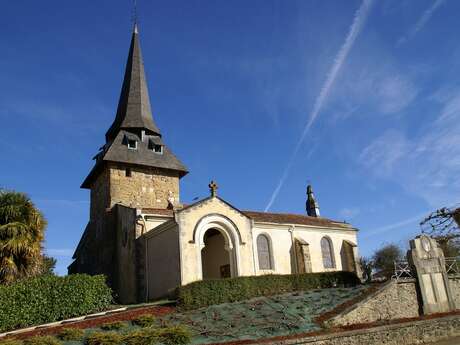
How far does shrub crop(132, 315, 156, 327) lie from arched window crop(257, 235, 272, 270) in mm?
12286

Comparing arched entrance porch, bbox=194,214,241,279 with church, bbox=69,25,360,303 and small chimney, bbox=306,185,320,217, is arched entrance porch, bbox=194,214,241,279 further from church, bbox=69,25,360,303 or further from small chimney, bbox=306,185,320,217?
small chimney, bbox=306,185,320,217

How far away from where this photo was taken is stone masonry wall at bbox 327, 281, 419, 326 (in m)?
18.3

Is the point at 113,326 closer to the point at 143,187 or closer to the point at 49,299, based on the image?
the point at 49,299

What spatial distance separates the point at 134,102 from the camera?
123 ft

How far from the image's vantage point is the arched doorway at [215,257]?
27.0 meters

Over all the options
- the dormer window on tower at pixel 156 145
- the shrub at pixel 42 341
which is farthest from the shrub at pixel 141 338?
the dormer window on tower at pixel 156 145

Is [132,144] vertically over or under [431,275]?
over

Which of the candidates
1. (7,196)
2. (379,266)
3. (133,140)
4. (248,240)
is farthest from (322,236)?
(7,196)

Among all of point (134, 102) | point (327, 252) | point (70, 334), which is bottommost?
point (70, 334)

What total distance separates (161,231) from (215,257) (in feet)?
16.2

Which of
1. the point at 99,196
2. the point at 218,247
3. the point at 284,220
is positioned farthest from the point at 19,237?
the point at 284,220

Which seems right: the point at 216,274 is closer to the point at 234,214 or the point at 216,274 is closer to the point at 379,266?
the point at 234,214

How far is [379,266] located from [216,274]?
70.4ft

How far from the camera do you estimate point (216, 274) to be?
27.8m
